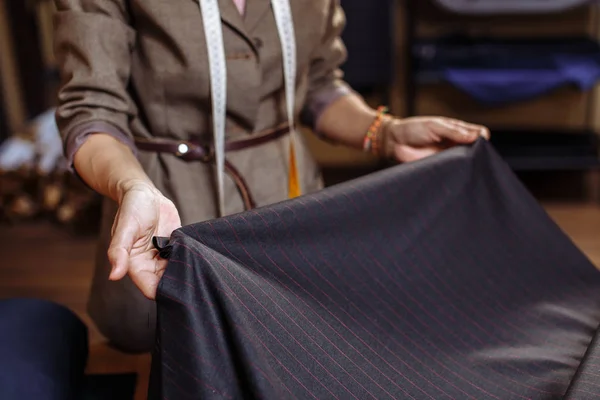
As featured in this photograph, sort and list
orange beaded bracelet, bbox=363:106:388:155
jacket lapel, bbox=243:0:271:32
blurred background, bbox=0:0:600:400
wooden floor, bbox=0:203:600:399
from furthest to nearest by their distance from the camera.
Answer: blurred background, bbox=0:0:600:400 → wooden floor, bbox=0:203:600:399 → orange beaded bracelet, bbox=363:106:388:155 → jacket lapel, bbox=243:0:271:32

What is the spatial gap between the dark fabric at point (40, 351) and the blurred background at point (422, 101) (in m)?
0.96

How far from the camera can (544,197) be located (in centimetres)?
300

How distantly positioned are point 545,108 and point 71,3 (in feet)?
9.07

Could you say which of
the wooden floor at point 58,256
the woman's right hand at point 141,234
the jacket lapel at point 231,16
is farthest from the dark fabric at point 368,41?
the woman's right hand at point 141,234

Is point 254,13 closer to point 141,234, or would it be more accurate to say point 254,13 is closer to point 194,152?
point 194,152

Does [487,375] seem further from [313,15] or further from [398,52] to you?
[398,52]

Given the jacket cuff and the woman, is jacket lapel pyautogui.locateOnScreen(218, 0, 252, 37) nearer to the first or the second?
the woman

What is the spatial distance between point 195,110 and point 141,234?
41 cm

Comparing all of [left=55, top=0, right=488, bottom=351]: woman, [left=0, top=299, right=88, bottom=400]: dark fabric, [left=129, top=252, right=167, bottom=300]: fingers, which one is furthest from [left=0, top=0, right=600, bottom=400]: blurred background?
[left=129, top=252, right=167, bottom=300]: fingers

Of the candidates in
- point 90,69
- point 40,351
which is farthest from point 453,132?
point 40,351

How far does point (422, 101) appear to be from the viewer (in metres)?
3.30

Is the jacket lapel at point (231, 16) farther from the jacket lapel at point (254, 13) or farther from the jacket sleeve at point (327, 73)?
the jacket sleeve at point (327, 73)

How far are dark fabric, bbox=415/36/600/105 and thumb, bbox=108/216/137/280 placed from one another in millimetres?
2157

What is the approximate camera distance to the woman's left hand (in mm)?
1144
